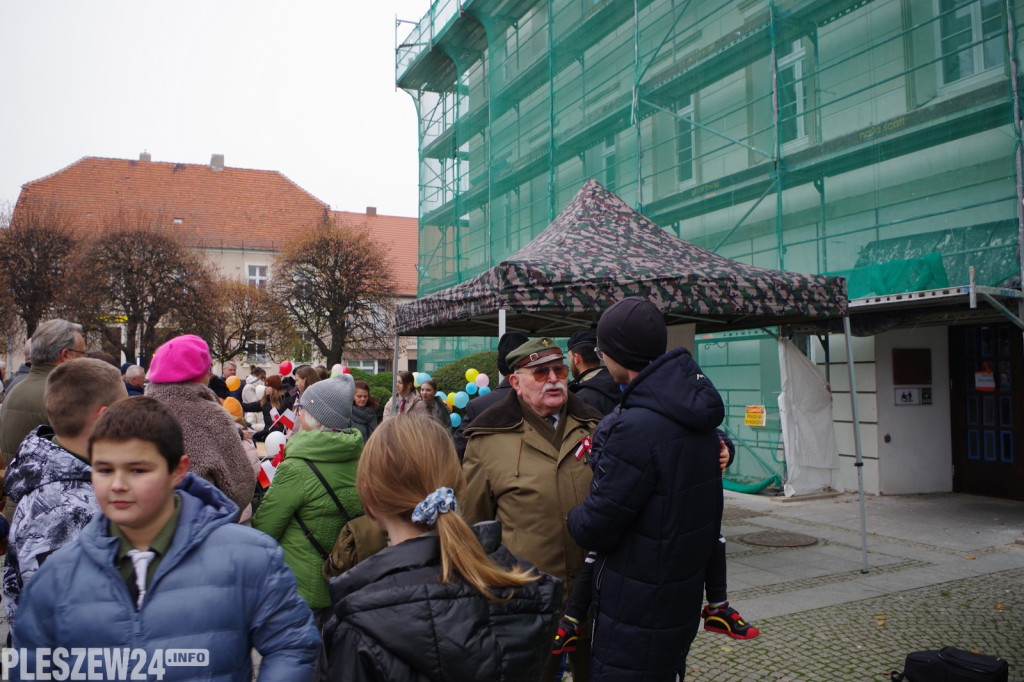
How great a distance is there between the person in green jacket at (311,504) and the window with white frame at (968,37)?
8724 millimetres

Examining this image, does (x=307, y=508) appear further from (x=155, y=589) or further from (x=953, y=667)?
(x=953, y=667)

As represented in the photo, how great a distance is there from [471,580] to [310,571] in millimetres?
1587

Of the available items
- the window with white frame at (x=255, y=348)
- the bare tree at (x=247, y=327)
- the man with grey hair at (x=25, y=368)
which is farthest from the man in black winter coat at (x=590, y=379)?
the window with white frame at (x=255, y=348)

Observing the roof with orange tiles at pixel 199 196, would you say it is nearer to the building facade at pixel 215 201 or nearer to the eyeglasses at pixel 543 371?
the building facade at pixel 215 201

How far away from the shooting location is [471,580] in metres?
1.62

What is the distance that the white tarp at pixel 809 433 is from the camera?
8.16 meters

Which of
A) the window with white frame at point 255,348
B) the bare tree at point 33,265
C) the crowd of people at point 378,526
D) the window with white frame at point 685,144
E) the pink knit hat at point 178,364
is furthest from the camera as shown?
the window with white frame at point 255,348

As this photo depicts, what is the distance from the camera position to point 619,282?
19.0 ft

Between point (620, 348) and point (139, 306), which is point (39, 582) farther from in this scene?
point (139, 306)

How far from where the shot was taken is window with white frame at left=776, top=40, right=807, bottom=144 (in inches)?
449

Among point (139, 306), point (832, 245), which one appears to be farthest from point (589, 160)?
point (139, 306)

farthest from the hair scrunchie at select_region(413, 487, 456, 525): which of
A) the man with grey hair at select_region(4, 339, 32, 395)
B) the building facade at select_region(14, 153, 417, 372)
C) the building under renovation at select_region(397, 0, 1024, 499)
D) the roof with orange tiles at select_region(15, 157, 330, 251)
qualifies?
the roof with orange tiles at select_region(15, 157, 330, 251)

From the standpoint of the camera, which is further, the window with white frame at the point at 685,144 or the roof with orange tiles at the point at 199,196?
the roof with orange tiles at the point at 199,196

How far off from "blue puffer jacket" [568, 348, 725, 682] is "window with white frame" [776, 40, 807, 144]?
10.1 m
